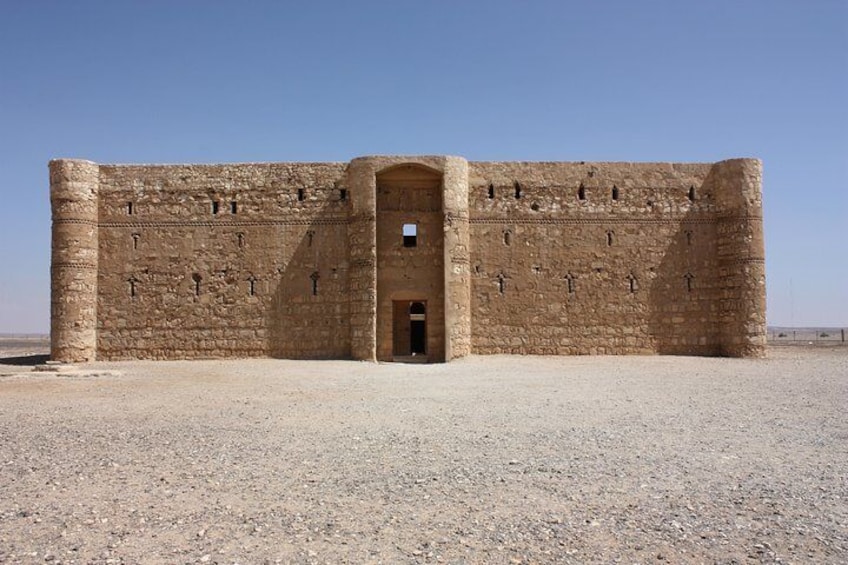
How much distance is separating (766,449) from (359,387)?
28.1 ft

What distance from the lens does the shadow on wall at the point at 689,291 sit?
22.4m

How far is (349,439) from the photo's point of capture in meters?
8.73

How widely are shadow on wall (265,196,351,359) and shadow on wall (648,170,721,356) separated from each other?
34.1 feet

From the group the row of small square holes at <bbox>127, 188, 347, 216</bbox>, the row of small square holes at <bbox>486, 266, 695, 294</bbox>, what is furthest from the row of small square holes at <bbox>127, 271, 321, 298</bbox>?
the row of small square holes at <bbox>486, 266, 695, 294</bbox>

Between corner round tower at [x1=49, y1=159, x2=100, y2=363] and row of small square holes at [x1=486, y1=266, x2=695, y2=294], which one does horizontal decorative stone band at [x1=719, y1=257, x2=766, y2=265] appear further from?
corner round tower at [x1=49, y1=159, x2=100, y2=363]

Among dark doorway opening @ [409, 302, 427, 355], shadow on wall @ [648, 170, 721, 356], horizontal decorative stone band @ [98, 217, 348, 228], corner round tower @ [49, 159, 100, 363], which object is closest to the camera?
corner round tower @ [49, 159, 100, 363]

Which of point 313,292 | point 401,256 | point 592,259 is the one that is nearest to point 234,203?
point 313,292

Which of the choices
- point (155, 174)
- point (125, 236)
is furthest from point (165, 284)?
point (155, 174)

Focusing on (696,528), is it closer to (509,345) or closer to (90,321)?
(509,345)

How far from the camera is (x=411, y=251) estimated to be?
22.2m

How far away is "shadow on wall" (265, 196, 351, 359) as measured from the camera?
864 inches

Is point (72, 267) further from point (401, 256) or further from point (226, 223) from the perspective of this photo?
point (401, 256)

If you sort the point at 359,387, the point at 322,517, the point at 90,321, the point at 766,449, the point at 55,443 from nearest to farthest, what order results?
the point at 322,517 < the point at 766,449 < the point at 55,443 < the point at 359,387 < the point at 90,321

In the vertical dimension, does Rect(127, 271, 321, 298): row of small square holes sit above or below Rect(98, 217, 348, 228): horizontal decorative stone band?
below
